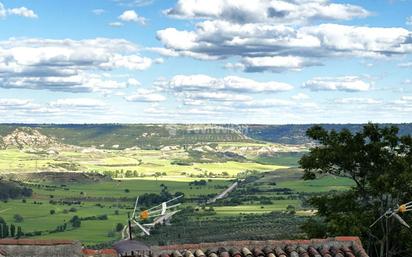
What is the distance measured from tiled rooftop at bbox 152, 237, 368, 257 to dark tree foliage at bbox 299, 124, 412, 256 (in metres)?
14.2

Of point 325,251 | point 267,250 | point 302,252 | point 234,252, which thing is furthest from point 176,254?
point 325,251

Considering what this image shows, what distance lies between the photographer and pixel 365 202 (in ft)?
130

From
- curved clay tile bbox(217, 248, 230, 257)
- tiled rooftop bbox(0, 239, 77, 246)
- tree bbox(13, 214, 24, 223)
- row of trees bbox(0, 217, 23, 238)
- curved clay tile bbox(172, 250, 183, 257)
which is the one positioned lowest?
tree bbox(13, 214, 24, 223)

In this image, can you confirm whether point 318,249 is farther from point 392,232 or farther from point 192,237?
point 192,237

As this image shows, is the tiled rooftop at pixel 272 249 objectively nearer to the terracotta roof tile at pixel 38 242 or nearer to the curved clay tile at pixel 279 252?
the curved clay tile at pixel 279 252

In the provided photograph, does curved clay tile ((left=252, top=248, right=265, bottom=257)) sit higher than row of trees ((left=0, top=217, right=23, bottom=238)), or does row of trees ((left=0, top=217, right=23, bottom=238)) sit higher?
curved clay tile ((left=252, top=248, right=265, bottom=257))

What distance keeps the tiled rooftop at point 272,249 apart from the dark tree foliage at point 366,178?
14152 millimetres

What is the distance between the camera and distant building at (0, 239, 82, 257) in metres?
20.0

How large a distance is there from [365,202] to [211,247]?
2096 cm

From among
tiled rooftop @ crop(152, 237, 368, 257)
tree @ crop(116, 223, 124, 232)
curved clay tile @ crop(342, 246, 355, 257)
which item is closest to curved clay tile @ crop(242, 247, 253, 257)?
tiled rooftop @ crop(152, 237, 368, 257)

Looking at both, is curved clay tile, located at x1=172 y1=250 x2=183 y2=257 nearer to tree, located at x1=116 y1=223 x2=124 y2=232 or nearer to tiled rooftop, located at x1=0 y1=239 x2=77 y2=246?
tiled rooftop, located at x1=0 y1=239 x2=77 y2=246

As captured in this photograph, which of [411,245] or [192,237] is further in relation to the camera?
[192,237]

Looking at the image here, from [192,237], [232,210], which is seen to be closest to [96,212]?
[232,210]

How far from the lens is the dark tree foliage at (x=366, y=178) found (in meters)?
37.0
